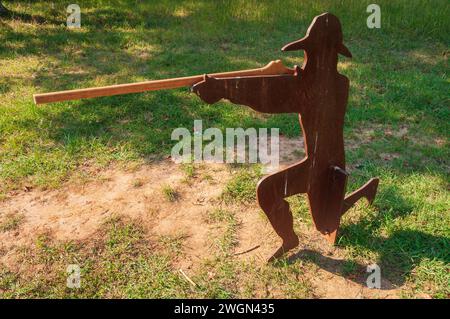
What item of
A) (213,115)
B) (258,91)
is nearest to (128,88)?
(258,91)

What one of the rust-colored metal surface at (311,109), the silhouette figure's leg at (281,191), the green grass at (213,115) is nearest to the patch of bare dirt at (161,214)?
the green grass at (213,115)

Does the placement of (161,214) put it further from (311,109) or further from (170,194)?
(311,109)

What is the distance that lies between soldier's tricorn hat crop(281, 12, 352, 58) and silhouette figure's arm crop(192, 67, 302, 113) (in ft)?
0.43

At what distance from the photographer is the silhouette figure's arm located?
7.75 feet

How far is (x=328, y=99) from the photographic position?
261cm

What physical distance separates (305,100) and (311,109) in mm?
74

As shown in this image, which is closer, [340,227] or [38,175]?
[340,227]

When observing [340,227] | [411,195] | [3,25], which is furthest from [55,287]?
[3,25]

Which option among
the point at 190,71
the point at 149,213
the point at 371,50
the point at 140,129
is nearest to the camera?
the point at 149,213

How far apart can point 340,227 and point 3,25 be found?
668 cm

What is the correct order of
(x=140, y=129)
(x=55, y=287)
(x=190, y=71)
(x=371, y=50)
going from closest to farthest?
(x=55, y=287), (x=140, y=129), (x=190, y=71), (x=371, y=50)

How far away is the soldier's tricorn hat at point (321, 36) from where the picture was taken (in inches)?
95.3

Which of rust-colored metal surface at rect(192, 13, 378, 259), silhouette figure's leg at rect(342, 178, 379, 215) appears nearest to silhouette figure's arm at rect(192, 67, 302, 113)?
rust-colored metal surface at rect(192, 13, 378, 259)

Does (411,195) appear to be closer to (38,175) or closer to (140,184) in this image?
(140,184)
